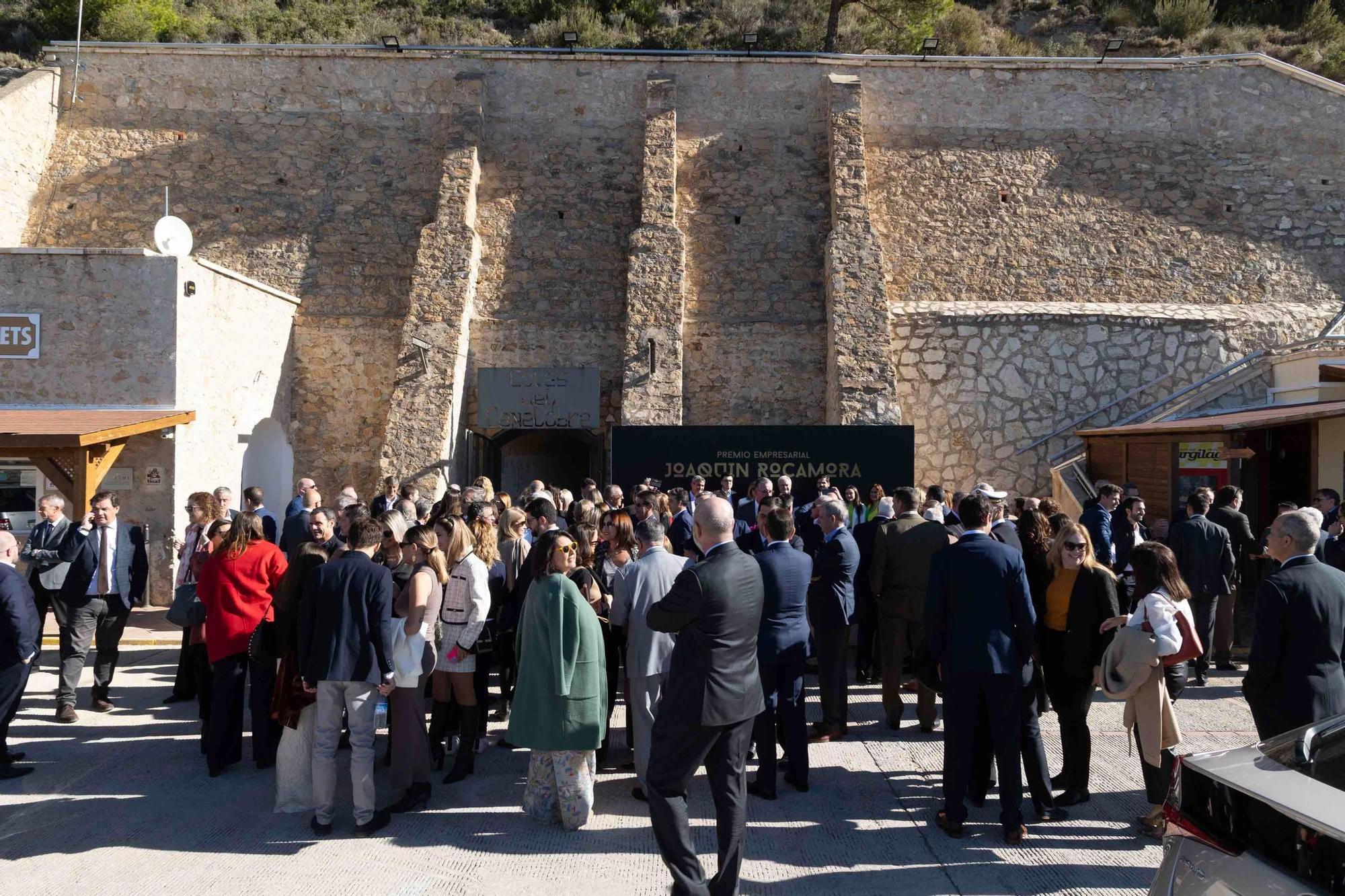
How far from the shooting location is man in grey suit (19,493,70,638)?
6980 millimetres

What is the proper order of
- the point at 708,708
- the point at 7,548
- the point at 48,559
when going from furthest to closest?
the point at 48,559 < the point at 7,548 < the point at 708,708

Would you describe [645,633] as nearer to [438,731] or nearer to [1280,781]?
[438,731]

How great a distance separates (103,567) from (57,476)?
12.5 feet

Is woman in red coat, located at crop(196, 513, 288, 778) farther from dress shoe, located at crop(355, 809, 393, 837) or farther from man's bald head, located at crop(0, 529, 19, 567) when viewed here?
dress shoe, located at crop(355, 809, 393, 837)

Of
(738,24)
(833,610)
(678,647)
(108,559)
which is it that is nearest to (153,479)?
(108,559)

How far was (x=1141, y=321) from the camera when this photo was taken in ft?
51.3

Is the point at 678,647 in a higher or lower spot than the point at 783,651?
higher

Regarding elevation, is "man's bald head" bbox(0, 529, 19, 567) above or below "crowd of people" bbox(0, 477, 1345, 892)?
above

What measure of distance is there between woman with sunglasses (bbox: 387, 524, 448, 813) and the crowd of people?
0.6 inches

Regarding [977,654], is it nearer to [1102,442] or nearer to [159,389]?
[1102,442]

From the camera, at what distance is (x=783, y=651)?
539 centimetres

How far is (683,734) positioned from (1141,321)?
582 inches

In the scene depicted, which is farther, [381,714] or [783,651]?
[381,714]

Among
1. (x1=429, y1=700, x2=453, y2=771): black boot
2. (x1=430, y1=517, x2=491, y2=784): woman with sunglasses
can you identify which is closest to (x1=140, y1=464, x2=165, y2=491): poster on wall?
(x1=429, y1=700, x2=453, y2=771): black boot
